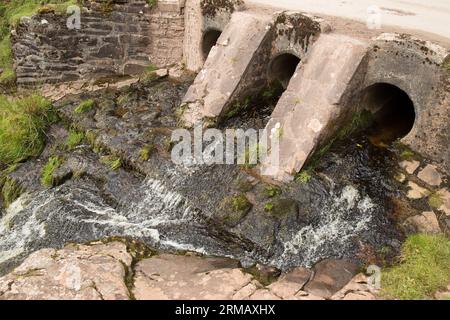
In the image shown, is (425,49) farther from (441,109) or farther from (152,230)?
(152,230)

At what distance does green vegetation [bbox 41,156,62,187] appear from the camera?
6.94 metres

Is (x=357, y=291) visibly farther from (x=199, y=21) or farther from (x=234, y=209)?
(x=199, y=21)

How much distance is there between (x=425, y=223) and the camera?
5.66 metres

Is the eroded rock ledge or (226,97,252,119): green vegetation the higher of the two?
(226,97,252,119): green vegetation

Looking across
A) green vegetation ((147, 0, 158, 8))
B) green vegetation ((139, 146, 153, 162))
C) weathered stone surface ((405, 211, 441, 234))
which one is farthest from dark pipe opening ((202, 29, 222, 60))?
weathered stone surface ((405, 211, 441, 234))

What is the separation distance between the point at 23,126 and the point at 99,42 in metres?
2.48

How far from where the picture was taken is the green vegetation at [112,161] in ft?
22.9

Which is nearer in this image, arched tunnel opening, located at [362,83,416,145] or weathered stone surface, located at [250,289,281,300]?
weathered stone surface, located at [250,289,281,300]

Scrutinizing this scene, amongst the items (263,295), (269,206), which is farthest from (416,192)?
(263,295)

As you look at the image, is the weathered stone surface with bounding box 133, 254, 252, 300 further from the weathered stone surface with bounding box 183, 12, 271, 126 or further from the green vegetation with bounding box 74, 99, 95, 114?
the green vegetation with bounding box 74, 99, 95, 114

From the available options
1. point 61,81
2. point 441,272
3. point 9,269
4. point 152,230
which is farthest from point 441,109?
point 61,81

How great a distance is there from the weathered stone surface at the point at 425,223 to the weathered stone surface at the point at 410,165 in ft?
2.47

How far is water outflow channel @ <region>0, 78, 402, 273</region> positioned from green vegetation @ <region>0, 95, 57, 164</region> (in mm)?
1049
